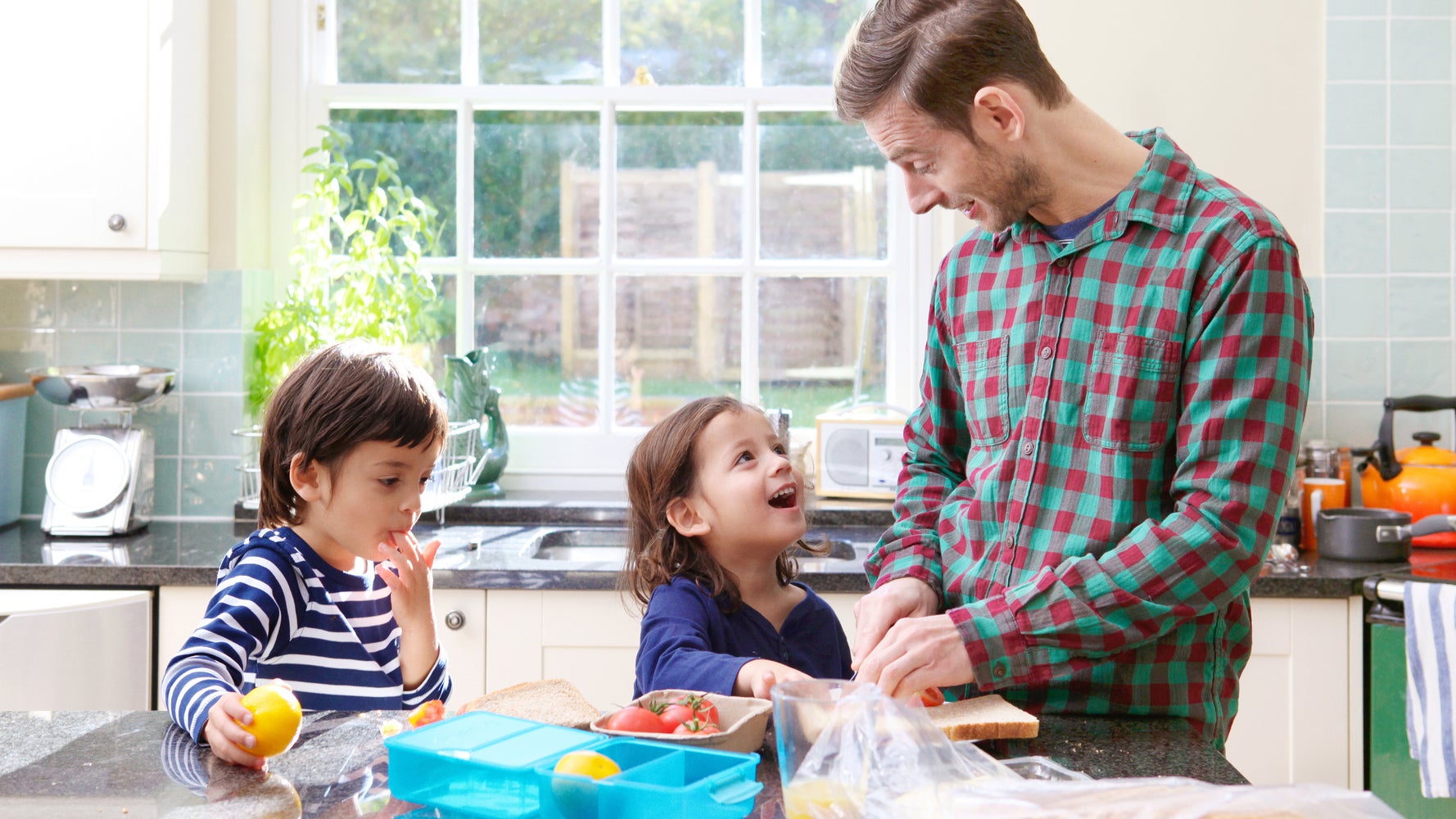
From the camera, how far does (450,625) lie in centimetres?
231

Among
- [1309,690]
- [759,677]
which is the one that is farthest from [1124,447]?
[1309,690]

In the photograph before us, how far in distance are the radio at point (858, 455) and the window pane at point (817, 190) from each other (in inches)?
18.8

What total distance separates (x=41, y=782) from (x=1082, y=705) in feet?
3.16

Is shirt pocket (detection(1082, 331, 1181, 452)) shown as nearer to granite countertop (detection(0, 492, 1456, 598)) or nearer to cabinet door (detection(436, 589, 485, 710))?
granite countertop (detection(0, 492, 1456, 598))

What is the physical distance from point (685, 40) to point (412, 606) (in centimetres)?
199

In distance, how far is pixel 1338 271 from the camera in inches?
112

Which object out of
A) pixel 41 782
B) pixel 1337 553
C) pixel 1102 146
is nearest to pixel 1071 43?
pixel 1337 553

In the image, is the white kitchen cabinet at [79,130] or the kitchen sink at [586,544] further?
the kitchen sink at [586,544]

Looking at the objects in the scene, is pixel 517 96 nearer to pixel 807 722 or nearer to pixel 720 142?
pixel 720 142

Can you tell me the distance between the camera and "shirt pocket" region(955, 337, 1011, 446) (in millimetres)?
1371

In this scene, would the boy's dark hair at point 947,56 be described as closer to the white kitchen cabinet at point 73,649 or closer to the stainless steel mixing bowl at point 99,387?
the white kitchen cabinet at point 73,649

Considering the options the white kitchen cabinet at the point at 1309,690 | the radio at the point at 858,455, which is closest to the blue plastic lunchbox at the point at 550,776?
the white kitchen cabinet at the point at 1309,690

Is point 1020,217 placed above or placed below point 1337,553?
above

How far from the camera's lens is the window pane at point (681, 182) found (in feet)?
10.2
